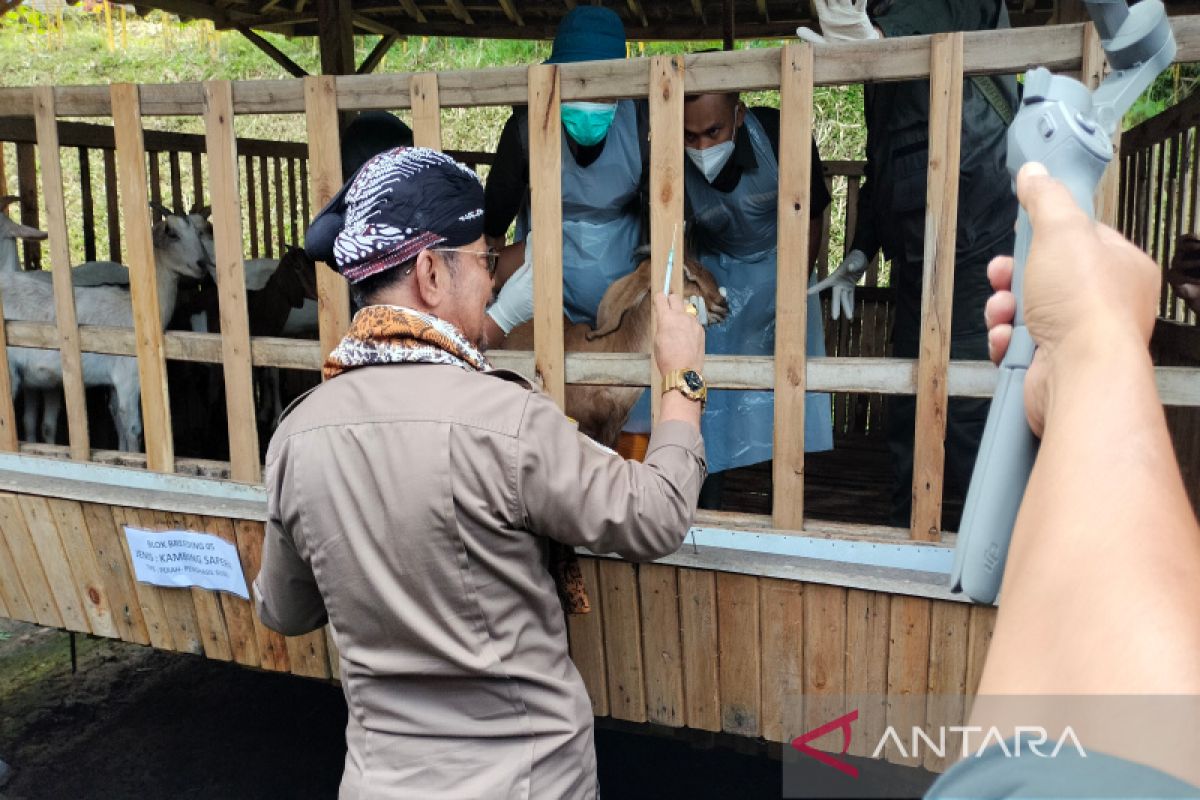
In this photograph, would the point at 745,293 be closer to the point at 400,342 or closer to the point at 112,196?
the point at 400,342

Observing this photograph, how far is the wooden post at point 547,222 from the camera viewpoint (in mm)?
2141

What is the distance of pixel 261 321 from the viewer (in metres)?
5.32

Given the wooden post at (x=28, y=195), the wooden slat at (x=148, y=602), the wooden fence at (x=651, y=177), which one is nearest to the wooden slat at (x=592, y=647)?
the wooden fence at (x=651, y=177)

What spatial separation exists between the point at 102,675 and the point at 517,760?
3748 mm

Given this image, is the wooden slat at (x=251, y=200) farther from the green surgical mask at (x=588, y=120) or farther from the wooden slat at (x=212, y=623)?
the wooden slat at (x=212, y=623)

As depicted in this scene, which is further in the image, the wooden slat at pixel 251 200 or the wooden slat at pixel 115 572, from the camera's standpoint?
the wooden slat at pixel 251 200

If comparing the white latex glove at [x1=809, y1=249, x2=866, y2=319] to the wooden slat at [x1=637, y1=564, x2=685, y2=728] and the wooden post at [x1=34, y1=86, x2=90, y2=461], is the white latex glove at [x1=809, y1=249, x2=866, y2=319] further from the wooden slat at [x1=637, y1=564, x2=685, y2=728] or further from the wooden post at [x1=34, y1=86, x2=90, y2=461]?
the wooden post at [x1=34, y1=86, x2=90, y2=461]

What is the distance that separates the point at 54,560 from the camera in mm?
2900

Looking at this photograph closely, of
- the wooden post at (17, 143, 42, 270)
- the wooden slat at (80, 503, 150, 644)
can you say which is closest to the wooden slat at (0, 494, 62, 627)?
the wooden slat at (80, 503, 150, 644)

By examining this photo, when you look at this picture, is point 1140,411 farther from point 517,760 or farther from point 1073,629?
point 517,760

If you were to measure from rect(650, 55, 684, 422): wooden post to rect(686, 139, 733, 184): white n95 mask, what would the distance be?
2.54ft

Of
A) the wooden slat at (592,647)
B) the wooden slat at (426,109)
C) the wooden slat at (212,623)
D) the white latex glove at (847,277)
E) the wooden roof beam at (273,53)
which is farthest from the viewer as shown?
the wooden roof beam at (273,53)

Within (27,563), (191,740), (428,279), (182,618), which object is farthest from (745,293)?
(191,740)

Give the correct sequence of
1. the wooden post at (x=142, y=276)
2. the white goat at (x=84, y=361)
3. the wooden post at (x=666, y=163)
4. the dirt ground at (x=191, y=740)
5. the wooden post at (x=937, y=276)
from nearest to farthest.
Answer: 1. the wooden post at (x=937, y=276)
2. the wooden post at (x=666, y=163)
3. the wooden post at (x=142, y=276)
4. the dirt ground at (x=191, y=740)
5. the white goat at (x=84, y=361)
